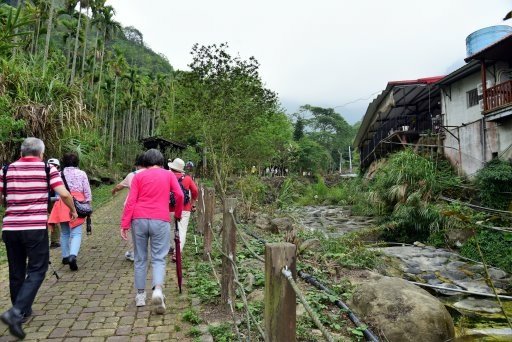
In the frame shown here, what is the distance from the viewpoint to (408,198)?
1257 centimetres

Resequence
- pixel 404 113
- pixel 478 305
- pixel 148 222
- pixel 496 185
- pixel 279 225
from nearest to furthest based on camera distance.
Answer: pixel 148 222 → pixel 478 305 → pixel 279 225 → pixel 496 185 → pixel 404 113

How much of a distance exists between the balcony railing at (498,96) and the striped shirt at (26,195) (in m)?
13.5

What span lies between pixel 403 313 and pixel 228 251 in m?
2.04

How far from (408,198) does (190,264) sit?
8.69 meters

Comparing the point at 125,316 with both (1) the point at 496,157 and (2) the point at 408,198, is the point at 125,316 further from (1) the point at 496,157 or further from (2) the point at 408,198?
(1) the point at 496,157

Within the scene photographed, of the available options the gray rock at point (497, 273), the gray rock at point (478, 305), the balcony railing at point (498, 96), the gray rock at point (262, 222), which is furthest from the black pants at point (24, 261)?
the balcony railing at point (498, 96)

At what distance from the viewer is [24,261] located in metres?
3.75

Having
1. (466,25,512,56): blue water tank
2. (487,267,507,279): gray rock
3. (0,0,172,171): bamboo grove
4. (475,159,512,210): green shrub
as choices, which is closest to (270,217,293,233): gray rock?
(487,267,507,279): gray rock

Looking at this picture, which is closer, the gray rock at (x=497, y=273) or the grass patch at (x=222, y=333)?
the grass patch at (x=222, y=333)

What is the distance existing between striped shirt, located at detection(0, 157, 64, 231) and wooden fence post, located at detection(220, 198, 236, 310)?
1.79 m

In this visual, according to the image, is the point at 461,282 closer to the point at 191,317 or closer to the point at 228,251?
the point at 228,251

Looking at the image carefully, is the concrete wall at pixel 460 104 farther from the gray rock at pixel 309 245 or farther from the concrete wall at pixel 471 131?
the gray rock at pixel 309 245

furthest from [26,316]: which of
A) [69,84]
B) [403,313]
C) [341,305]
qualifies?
[69,84]

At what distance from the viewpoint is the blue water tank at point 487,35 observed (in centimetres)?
1762
